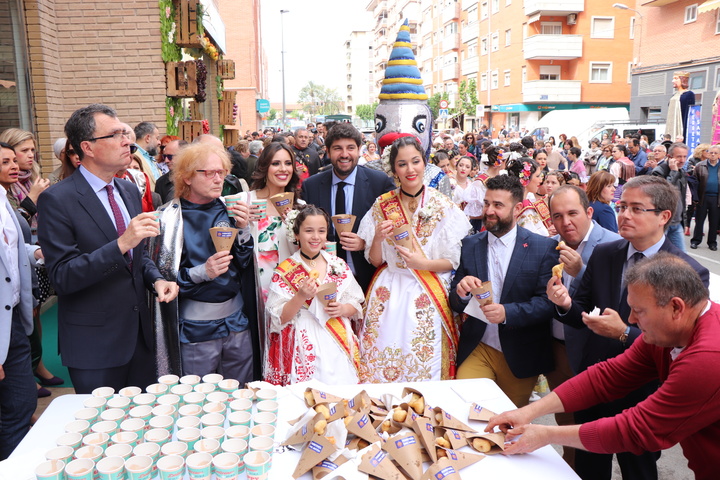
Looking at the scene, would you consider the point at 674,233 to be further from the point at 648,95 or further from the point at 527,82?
the point at 527,82

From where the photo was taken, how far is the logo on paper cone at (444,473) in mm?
2125

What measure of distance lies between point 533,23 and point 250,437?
4118 cm

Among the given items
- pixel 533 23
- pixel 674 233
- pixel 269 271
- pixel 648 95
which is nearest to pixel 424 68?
pixel 533 23

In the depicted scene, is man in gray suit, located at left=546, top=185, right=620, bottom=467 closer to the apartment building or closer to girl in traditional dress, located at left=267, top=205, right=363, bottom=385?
girl in traditional dress, located at left=267, top=205, right=363, bottom=385

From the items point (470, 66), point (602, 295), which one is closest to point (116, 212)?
point (602, 295)

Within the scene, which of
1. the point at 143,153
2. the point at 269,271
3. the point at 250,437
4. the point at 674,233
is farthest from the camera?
the point at 674,233

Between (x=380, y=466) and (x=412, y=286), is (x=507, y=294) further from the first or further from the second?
(x=380, y=466)

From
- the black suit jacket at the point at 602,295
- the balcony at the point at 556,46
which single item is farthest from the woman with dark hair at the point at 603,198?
the balcony at the point at 556,46

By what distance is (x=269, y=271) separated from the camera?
14.1 feet

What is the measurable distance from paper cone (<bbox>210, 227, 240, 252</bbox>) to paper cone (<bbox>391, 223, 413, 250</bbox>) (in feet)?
3.49

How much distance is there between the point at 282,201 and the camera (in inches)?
163

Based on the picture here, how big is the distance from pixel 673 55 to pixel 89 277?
2915cm

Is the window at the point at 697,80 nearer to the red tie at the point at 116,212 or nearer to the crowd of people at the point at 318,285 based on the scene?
the crowd of people at the point at 318,285

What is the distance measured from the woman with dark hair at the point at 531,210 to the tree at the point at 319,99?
104406mm
